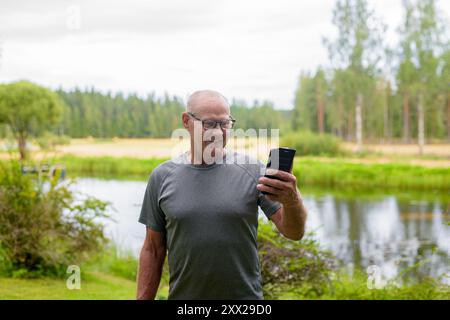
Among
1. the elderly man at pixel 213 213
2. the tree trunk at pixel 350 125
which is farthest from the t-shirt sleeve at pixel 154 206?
the tree trunk at pixel 350 125

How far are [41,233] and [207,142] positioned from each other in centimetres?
418

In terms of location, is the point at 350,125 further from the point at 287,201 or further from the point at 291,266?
the point at 287,201

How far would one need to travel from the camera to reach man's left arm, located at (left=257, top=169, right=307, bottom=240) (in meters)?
1.47

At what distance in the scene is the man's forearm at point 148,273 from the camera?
1733mm

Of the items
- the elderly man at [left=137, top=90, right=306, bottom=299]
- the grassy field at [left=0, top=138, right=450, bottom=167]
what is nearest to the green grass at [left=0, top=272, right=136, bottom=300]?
the elderly man at [left=137, top=90, right=306, bottom=299]

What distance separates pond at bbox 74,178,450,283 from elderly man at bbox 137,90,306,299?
5007 mm

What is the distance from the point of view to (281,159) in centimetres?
148

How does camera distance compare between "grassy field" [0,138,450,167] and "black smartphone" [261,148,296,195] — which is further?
"grassy field" [0,138,450,167]

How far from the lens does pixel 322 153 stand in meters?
26.1

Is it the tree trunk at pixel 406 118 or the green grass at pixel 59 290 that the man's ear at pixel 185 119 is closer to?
the green grass at pixel 59 290

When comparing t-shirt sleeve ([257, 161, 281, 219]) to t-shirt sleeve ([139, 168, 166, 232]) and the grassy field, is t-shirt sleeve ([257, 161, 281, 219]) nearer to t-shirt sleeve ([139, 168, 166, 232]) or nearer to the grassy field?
t-shirt sleeve ([139, 168, 166, 232])
